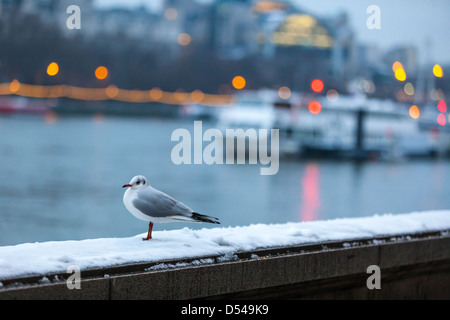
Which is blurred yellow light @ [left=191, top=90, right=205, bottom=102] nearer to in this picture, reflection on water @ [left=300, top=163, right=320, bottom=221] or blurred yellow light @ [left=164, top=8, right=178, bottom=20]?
blurred yellow light @ [left=164, top=8, right=178, bottom=20]

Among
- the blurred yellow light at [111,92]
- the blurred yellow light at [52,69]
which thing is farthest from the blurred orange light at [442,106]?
the blurred yellow light at [52,69]

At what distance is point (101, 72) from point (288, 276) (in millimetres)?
73999

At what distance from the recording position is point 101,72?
249ft

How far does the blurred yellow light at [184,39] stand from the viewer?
98081mm

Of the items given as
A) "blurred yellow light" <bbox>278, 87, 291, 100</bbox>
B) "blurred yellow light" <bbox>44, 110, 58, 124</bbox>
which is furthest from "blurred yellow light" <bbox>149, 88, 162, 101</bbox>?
"blurred yellow light" <bbox>278, 87, 291, 100</bbox>

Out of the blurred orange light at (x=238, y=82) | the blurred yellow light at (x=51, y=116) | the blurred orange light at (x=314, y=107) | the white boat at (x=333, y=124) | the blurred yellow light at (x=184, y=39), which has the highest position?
the blurred yellow light at (x=184, y=39)

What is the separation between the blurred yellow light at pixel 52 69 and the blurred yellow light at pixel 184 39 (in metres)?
31.4

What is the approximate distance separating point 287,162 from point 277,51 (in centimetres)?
6887

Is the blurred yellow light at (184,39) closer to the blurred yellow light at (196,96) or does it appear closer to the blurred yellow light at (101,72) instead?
the blurred yellow light at (196,96)

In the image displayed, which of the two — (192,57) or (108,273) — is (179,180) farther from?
(192,57)

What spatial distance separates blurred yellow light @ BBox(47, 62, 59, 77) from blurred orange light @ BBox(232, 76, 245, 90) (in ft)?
78.5

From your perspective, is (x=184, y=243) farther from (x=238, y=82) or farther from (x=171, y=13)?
(x=171, y=13)

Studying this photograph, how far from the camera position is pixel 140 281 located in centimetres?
304

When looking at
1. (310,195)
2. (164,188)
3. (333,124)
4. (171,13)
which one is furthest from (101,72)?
(310,195)
